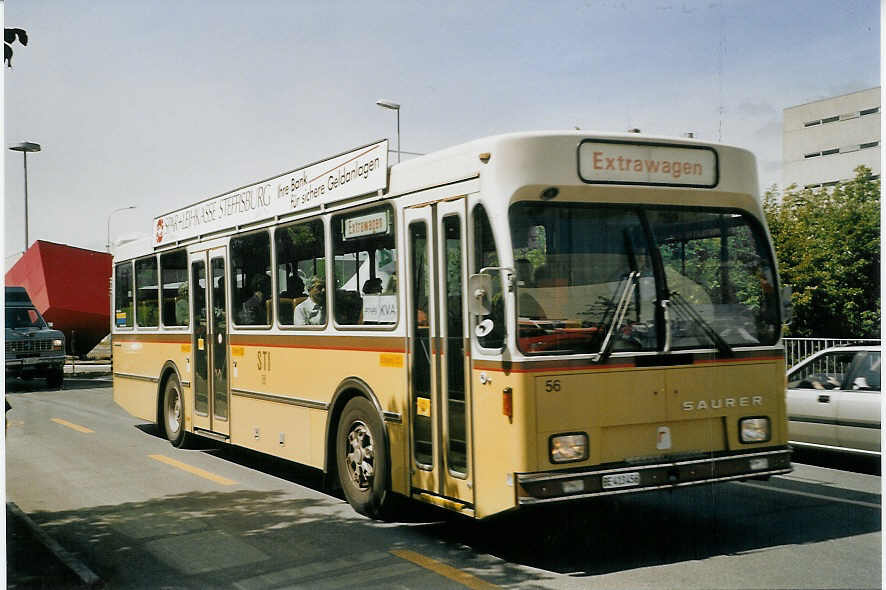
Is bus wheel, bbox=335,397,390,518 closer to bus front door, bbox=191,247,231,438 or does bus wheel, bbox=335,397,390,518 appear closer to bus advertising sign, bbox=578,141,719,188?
bus advertising sign, bbox=578,141,719,188

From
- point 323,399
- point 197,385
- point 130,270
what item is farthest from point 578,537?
point 130,270

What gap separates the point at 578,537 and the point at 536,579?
1.22 m

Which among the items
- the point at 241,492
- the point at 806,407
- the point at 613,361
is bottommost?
the point at 241,492

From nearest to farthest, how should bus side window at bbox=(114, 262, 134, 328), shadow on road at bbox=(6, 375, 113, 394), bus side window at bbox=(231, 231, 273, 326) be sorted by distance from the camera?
1. bus side window at bbox=(231, 231, 273, 326)
2. bus side window at bbox=(114, 262, 134, 328)
3. shadow on road at bbox=(6, 375, 113, 394)

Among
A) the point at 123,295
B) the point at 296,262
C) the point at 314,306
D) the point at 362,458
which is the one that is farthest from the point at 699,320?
the point at 123,295

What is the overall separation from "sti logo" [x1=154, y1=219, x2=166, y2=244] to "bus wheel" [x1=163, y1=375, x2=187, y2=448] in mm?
2065

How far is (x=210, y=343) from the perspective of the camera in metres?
12.1

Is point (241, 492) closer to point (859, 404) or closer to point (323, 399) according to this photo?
point (323, 399)

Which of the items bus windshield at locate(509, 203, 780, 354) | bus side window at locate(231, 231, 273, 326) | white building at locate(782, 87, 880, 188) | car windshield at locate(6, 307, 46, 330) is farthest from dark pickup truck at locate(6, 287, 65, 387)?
white building at locate(782, 87, 880, 188)

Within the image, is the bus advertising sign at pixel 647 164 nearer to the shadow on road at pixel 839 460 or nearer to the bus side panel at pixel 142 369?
the shadow on road at pixel 839 460

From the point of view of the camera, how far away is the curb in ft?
20.6

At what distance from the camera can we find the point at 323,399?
913cm

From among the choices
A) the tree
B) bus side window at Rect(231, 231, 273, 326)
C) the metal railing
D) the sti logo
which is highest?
Result: the tree

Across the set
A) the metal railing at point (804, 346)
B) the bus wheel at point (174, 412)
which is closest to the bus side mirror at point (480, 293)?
the bus wheel at point (174, 412)
